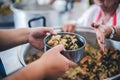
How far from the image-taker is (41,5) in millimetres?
2047

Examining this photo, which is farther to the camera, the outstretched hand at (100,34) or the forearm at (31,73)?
the outstretched hand at (100,34)

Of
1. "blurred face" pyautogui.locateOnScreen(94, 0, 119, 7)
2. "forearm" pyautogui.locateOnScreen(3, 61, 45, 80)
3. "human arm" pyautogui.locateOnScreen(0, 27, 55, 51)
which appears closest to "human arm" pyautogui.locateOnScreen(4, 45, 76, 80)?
"forearm" pyautogui.locateOnScreen(3, 61, 45, 80)

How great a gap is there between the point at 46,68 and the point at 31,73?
49 millimetres

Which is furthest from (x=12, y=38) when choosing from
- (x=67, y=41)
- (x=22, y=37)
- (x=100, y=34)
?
(x=100, y=34)

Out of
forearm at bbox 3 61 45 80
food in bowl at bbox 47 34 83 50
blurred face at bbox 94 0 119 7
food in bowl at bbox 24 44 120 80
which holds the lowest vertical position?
food in bowl at bbox 24 44 120 80

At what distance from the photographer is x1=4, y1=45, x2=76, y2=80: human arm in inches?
26.4

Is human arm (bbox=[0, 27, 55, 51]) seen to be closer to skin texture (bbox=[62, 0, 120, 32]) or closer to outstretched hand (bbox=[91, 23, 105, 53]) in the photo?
outstretched hand (bbox=[91, 23, 105, 53])

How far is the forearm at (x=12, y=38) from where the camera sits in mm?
940

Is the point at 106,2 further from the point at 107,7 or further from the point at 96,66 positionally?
the point at 96,66

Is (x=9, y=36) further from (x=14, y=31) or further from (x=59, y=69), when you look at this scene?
(x=59, y=69)

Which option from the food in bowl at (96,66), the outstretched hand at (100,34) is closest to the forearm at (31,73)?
the food in bowl at (96,66)

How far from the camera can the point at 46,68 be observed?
68 centimetres

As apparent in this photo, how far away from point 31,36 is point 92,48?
0.38 meters

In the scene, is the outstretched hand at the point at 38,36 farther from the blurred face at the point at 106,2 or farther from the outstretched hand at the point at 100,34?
the blurred face at the point at 106,2
